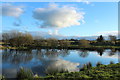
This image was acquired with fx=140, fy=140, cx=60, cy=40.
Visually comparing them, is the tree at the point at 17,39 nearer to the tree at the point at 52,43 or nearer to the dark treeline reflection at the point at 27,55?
the tree at the point at 52,43

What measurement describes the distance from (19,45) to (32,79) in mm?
44688

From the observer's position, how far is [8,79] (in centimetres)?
1112

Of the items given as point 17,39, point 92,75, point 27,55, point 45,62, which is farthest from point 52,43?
point 92,75

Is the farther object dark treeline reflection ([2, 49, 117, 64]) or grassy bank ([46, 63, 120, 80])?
dark treeline reflection ([2, 49, 117, 64])

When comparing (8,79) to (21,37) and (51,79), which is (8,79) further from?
(21,37)

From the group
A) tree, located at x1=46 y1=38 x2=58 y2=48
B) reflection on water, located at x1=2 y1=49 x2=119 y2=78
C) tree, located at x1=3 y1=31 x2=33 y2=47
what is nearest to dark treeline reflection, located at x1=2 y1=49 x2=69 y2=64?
reflection on water, located at x1=2 y1=49 x2=119 y2=78

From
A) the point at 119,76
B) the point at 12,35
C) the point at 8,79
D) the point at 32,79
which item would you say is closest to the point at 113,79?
the point at 119,76

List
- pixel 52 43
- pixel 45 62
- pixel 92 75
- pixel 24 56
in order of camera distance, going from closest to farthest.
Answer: pixel 92 75 < pixel 45 62 < pixel 24 56 < pixel 52 43

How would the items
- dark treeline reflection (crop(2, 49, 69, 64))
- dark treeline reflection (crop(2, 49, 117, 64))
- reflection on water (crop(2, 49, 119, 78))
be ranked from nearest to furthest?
1. reflection on water (crop(2, 49, 119, 78))
2. dark treeline reflection (crop(2, 49, 69, 64))
3. dark treeline reflection (crop(2, 49, 117, 64))

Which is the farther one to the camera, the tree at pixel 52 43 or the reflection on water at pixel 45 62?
the tree at pixel 52 43

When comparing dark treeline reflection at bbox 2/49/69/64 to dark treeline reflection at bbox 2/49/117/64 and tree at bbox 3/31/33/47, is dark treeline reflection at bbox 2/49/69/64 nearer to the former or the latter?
dark treeline reflection at bbox 2/49/117/64

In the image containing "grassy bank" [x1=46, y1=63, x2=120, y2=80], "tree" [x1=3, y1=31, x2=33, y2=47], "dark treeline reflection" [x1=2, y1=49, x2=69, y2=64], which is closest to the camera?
"grassy bank" [x1=46, y1=63, x2=120, y2=80]

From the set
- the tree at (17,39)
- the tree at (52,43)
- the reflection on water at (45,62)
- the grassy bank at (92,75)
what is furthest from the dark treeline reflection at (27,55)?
the tree at (52,43)

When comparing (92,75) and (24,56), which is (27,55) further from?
(92,75)
